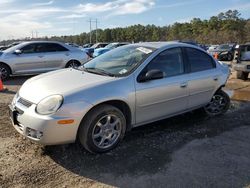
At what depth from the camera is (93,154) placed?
4.48 meters

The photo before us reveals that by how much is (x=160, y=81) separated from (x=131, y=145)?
1.11m

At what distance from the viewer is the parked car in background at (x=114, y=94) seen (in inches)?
162

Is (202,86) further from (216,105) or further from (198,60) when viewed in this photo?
(216,105)

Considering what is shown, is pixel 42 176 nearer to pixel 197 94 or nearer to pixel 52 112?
pixel 52 112

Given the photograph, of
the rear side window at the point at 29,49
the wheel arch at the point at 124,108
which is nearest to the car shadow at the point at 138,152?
the wheel arch at the point at 124,108

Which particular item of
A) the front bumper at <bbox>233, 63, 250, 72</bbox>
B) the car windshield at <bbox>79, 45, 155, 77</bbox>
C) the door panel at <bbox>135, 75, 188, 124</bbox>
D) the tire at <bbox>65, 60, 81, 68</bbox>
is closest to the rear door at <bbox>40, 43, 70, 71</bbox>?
the tire at <bbox>65, 60, 81, 68</bbox>

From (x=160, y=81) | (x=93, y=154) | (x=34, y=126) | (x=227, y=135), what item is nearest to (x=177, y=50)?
(x=160, y=81)

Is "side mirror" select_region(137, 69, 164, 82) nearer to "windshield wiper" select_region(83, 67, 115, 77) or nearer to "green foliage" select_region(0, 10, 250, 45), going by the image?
"windshield wiper" select_region(83, 67, 115, 77)

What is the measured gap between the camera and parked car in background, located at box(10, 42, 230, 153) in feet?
13.5

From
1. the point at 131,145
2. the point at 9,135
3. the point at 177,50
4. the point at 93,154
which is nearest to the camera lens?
the point at 93,154

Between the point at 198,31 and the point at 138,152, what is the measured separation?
80.8m

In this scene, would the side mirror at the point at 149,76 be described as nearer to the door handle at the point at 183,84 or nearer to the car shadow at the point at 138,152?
the door handle at the point at 183,84

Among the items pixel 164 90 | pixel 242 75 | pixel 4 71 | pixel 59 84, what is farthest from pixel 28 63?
pixel 164 90

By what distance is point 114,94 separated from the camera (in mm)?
4480
